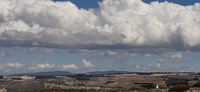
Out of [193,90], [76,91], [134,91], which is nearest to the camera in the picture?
[193,90]

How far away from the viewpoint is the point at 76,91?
135375 mm

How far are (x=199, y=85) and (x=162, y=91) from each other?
1915 cm

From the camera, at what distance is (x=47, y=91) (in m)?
140

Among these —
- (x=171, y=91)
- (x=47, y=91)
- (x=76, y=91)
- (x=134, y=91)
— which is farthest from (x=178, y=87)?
(x=47, y=91)

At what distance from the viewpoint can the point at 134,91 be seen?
375ft

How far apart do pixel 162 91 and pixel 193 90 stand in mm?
9753

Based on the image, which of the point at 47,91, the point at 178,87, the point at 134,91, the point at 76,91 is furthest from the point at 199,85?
the point at 47,91

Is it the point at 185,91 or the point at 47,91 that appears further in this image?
the point at 47,91

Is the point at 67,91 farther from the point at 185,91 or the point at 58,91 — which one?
the point at 185,91

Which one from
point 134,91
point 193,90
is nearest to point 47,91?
point 134,91

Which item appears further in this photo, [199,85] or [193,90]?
[199,85]

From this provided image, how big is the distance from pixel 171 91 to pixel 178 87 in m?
3.09

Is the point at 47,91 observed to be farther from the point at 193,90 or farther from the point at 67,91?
the point at 193,90

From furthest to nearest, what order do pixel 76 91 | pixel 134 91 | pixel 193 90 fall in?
1. pixel 76 91
2. pixel 134 91
3. pixel 193 90
